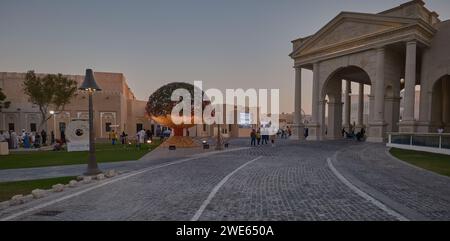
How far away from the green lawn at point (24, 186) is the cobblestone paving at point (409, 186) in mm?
9495

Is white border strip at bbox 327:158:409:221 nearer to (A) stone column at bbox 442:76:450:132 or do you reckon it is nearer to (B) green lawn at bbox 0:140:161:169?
(B) green lawn at bbox 0:140:161:169

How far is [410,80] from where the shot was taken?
21.6 meters

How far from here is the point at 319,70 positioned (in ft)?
94.4

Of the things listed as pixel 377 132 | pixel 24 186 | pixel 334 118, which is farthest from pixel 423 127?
pixel 24 186

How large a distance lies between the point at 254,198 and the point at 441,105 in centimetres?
3028

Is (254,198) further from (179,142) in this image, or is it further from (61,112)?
(61,112)

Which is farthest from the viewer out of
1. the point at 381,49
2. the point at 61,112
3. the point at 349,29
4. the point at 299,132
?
the point at 61,112

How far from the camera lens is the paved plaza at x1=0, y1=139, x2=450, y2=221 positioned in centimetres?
480

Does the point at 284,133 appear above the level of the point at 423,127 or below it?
below

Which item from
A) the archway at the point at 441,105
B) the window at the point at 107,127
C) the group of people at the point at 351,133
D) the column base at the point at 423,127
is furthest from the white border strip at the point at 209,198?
the window at the point at 107,127

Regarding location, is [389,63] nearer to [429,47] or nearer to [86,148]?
[429,47]

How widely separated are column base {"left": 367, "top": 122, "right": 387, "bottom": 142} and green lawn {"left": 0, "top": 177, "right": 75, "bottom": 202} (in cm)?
2369

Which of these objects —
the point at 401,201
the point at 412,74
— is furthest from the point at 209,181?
the point at 412,74
